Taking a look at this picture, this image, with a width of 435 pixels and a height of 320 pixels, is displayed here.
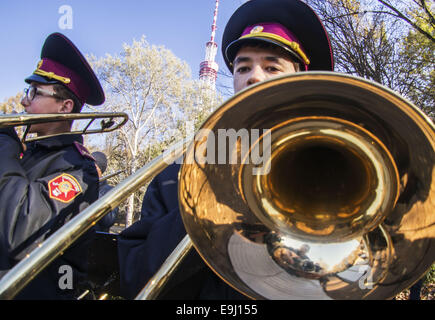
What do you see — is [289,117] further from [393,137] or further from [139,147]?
[139,147]

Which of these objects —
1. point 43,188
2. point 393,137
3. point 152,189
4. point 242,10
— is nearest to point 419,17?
point 242,10

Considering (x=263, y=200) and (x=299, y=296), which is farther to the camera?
(x=263, y=200)

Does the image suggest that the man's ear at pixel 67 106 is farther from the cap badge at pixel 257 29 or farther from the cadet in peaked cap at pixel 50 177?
the cap badge at pixel 257 29

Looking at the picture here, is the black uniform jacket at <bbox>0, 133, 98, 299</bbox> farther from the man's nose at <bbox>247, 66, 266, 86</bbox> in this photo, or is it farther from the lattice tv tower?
the lattice tv tower

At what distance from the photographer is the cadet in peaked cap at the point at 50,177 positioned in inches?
53.0

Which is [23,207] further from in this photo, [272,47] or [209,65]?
[209,65]

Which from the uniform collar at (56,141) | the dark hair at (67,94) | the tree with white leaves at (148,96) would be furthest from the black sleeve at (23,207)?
Answer: the tree with white leaves at (148,96)

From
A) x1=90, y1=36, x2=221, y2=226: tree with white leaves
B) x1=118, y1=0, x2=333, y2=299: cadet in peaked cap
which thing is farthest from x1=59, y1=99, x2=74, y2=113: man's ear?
x1=90, y1=36, x2=221, y2=226: tree with white leaves

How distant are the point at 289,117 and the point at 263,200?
35 centimetres

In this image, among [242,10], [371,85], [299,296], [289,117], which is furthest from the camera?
[242,10]

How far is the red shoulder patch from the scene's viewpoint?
4.85 ft

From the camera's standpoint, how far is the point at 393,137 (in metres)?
0.96

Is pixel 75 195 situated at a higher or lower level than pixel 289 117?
lower
